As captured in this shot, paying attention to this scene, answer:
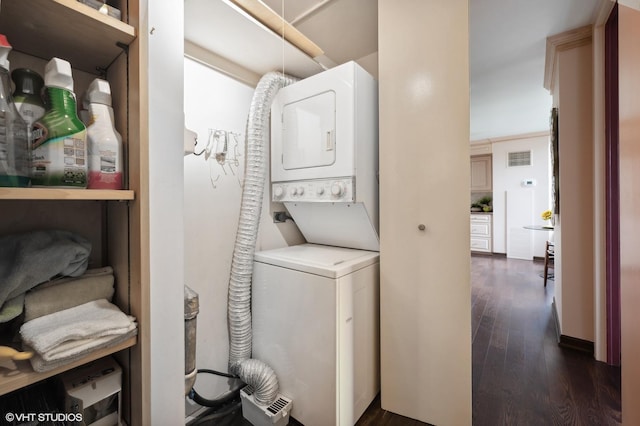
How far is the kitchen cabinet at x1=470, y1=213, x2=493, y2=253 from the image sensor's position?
5930 mm

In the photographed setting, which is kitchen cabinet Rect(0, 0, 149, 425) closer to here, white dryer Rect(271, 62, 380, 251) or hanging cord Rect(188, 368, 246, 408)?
hanging cord Rect(188, 368, 246, 408)

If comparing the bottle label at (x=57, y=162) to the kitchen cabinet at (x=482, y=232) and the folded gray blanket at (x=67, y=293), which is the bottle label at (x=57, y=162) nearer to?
the folded gray blanket at (x=67, y=293)

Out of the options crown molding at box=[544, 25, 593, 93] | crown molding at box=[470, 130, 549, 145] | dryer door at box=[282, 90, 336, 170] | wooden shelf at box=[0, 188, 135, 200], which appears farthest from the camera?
crown molding at box=[470, 130, 549, 145]

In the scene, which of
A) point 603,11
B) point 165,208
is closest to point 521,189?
point 603,11

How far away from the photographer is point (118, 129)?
80 centimetres

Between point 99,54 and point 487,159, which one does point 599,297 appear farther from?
point 487,159

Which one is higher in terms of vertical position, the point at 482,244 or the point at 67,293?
the point at 67,293

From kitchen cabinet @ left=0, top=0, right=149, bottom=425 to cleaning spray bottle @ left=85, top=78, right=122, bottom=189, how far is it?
0.12 feet

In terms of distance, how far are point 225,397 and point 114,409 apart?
3.02 feet

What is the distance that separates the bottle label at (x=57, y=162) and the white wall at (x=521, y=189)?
671 cm

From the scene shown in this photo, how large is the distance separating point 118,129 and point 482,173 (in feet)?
22.9

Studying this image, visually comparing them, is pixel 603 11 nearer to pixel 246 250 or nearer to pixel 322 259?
pixel 322 259

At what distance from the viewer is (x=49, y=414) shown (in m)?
0.68

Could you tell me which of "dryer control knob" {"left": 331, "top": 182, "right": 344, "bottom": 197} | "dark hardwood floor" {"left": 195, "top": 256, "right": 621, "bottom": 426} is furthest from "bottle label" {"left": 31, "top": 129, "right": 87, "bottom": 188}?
"dark hardwood floor" {"left": 195, "top": 256, "right": 621, "bottom": 426}
